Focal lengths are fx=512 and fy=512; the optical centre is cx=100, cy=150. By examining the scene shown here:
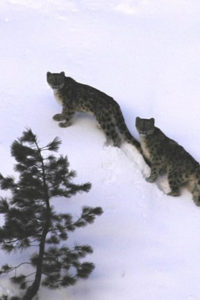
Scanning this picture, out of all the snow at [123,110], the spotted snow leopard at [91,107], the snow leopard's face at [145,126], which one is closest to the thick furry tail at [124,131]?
the spotted snow leopard at [91,107]

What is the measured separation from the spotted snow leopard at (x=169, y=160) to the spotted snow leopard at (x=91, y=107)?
28cm

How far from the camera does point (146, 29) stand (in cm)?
1012

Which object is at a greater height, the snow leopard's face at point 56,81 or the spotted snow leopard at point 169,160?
the snow leopard's face at point 56,81

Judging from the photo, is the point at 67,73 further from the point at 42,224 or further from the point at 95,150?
the point at 42,224

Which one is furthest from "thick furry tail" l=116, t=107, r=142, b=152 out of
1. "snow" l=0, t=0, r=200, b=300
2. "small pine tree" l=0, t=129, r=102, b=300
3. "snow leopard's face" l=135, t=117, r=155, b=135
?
"small pine tree" l=0, t=129, r=102, b=300

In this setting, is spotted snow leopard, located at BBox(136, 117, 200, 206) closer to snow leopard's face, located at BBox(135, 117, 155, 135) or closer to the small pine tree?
snow leopard's face, located at BBox(135, 117, 155, 135)

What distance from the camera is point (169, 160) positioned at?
7.09 m

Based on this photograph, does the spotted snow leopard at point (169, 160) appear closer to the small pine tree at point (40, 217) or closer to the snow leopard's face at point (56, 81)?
the snow leopard's face at point (56, 81)

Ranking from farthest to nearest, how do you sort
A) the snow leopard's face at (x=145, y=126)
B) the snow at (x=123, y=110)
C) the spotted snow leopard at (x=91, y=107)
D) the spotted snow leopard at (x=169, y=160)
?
the spotted snow leopard at (x=91, y=107)
the snow leopard's face at (x=145, y=126)
the spotted snow leopard at (x=169, y=160)
the snow at (x=123, y=110)

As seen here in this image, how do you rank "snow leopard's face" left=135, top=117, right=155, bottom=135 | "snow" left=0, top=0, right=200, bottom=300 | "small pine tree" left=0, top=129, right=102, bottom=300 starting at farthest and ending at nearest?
1. "snow leopard's face" left=135, top=117, right=155, bottom=135
2. "snow" left=0, top=0, right=200, bottom=300
3. "small pine tree" left=0, top=129, right=102, bottom=300

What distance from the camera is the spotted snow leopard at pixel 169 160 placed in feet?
22.8

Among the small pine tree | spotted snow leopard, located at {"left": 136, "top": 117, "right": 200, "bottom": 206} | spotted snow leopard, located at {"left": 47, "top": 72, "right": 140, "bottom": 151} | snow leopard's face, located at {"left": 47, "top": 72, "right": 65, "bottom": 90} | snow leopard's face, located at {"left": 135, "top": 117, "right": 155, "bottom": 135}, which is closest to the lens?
the small pine tree

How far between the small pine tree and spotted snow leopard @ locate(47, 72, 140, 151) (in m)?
2.20

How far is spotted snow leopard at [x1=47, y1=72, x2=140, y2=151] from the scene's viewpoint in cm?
740
